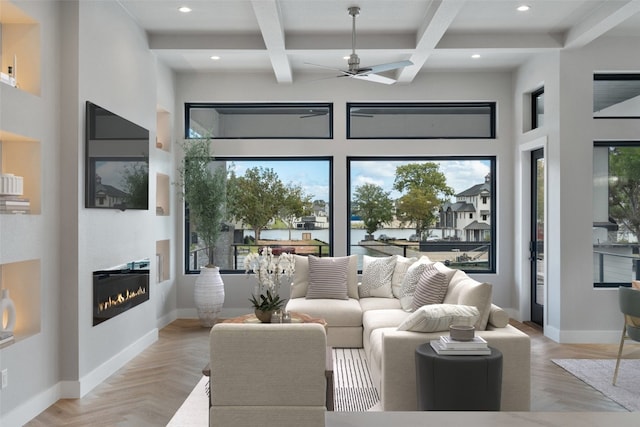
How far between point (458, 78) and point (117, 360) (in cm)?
547

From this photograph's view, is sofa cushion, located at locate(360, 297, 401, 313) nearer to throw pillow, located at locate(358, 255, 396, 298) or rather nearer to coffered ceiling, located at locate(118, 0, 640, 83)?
throw pillow, located at locate(358, 255, 396, 298)

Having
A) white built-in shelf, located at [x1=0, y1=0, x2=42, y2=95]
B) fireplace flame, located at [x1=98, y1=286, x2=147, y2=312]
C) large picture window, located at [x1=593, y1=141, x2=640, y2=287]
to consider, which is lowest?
fireplace flame, located at [x1=98, y1=286, x2=147, y2=312]

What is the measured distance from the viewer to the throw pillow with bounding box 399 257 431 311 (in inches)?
207

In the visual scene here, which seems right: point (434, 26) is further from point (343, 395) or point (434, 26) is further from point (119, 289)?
point (119, 289)

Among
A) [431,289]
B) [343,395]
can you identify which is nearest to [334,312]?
[431,289]

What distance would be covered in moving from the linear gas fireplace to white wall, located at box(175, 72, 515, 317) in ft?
5.93

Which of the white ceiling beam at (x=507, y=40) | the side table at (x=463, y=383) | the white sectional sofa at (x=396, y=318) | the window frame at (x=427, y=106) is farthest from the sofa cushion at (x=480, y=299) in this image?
the window frame at (x=427, y=106)

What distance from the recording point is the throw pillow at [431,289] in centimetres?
484

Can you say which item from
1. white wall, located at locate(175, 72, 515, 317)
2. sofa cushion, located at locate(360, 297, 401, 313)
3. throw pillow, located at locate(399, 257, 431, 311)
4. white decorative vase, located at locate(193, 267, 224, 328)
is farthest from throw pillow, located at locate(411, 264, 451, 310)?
white decorative vase, located at locate(193, 267, 224, 328)

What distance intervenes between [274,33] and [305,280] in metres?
2.71

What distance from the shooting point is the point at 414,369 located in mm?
3758

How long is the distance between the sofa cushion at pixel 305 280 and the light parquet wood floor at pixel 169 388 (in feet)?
3.80

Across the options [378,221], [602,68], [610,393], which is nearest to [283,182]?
[378,221]

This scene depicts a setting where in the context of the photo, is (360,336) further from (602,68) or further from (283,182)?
(602,68)
